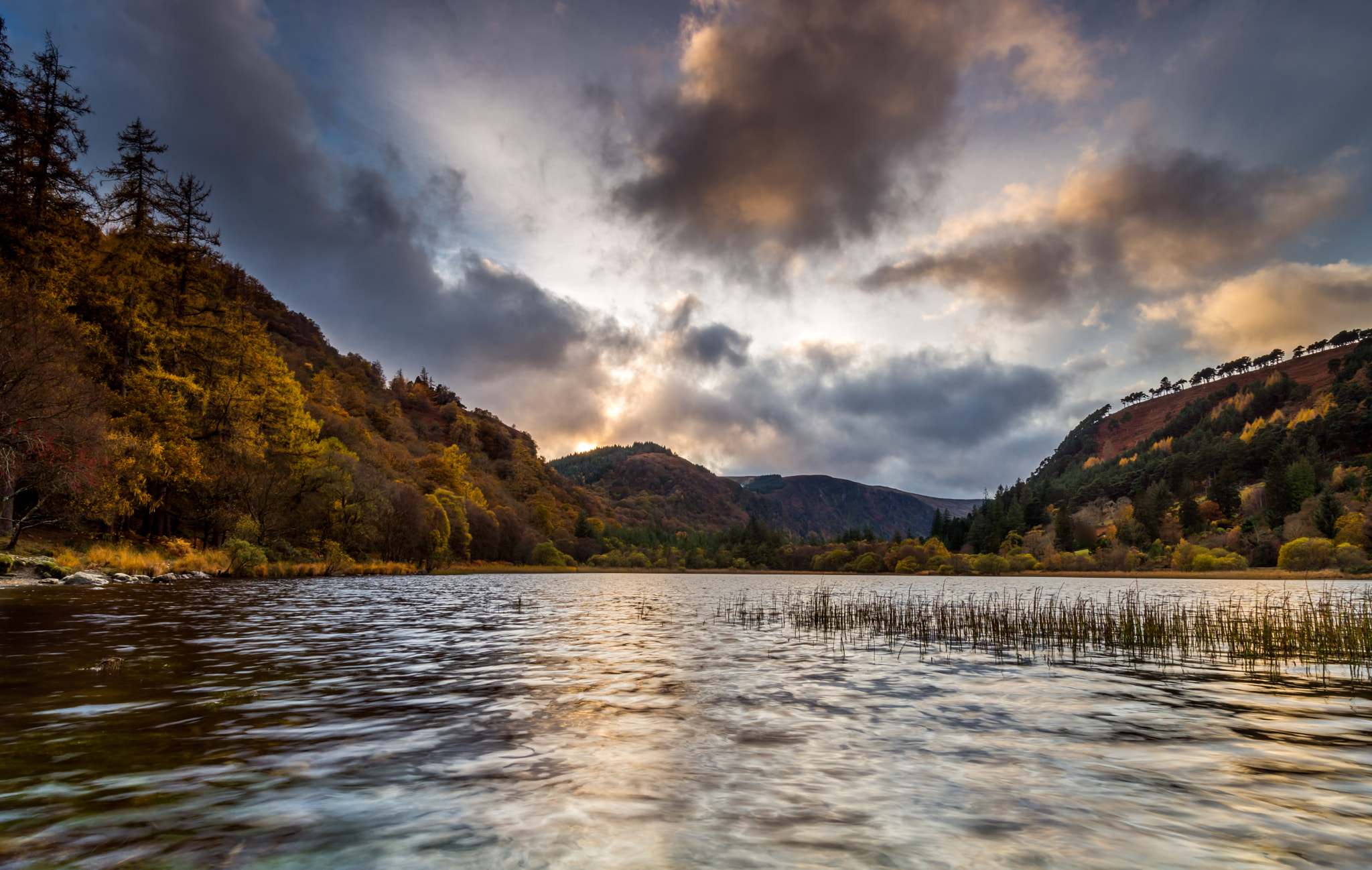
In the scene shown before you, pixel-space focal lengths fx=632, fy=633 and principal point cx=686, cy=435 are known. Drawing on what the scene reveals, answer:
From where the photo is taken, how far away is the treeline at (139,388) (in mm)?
32750

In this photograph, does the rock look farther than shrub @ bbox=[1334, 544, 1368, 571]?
No

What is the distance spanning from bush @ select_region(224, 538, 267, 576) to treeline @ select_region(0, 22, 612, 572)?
15 centimetres

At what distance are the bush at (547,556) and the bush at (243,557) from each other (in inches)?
3471

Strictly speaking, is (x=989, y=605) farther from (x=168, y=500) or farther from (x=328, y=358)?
(x=328, y=358)

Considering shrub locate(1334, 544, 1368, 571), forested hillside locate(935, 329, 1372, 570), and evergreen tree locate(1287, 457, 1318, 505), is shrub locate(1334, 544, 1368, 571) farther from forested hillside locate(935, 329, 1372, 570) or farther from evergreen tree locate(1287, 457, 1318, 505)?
evergreen tree locate(1287, 457, 1318, 505)

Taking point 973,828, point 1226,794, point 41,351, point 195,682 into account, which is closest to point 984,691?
point 1226,794

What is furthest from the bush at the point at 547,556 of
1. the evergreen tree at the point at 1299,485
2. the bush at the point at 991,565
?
the evergreen tree at the point at 1299,485

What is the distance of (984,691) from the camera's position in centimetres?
1270

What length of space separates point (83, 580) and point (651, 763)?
38.6 m

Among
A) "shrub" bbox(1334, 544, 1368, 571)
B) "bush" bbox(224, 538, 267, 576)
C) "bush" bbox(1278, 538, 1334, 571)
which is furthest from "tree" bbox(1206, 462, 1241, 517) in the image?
"bush" bbox(224, 538, 267, 576)

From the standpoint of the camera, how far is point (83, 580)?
31.8 m

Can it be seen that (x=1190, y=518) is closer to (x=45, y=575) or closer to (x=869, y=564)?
(x=869, y=564)

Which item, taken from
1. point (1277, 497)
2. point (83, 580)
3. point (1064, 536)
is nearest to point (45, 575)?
point (83, 580)

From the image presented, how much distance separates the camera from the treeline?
32.8 meters
